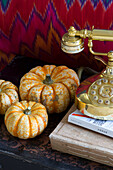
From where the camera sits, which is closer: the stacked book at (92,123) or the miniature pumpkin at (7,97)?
the stacked book at (92,123)

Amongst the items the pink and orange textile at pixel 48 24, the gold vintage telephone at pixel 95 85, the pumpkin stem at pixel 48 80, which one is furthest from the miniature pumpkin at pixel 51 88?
the pink and orange textile at pixel 48 24

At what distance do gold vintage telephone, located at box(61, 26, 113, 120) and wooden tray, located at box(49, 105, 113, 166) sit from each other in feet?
0.25

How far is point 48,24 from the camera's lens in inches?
56.3

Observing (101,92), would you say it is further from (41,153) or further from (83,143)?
(41,153)

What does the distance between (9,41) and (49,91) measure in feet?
2.13

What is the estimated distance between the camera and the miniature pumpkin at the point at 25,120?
3.29ft

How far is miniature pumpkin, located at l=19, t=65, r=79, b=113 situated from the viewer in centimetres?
111

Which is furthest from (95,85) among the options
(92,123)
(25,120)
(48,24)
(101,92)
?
(48,24)

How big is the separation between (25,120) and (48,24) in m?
0.64

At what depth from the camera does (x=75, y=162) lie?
0.95 meters

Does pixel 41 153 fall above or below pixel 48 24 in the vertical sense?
below

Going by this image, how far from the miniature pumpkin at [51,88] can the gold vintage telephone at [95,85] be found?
0.12 metres

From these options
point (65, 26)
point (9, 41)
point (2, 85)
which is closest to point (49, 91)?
point (2, 85)

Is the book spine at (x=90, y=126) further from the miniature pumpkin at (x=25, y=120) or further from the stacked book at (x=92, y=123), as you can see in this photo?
the miniature pumpkin at (x=25, y=120)
